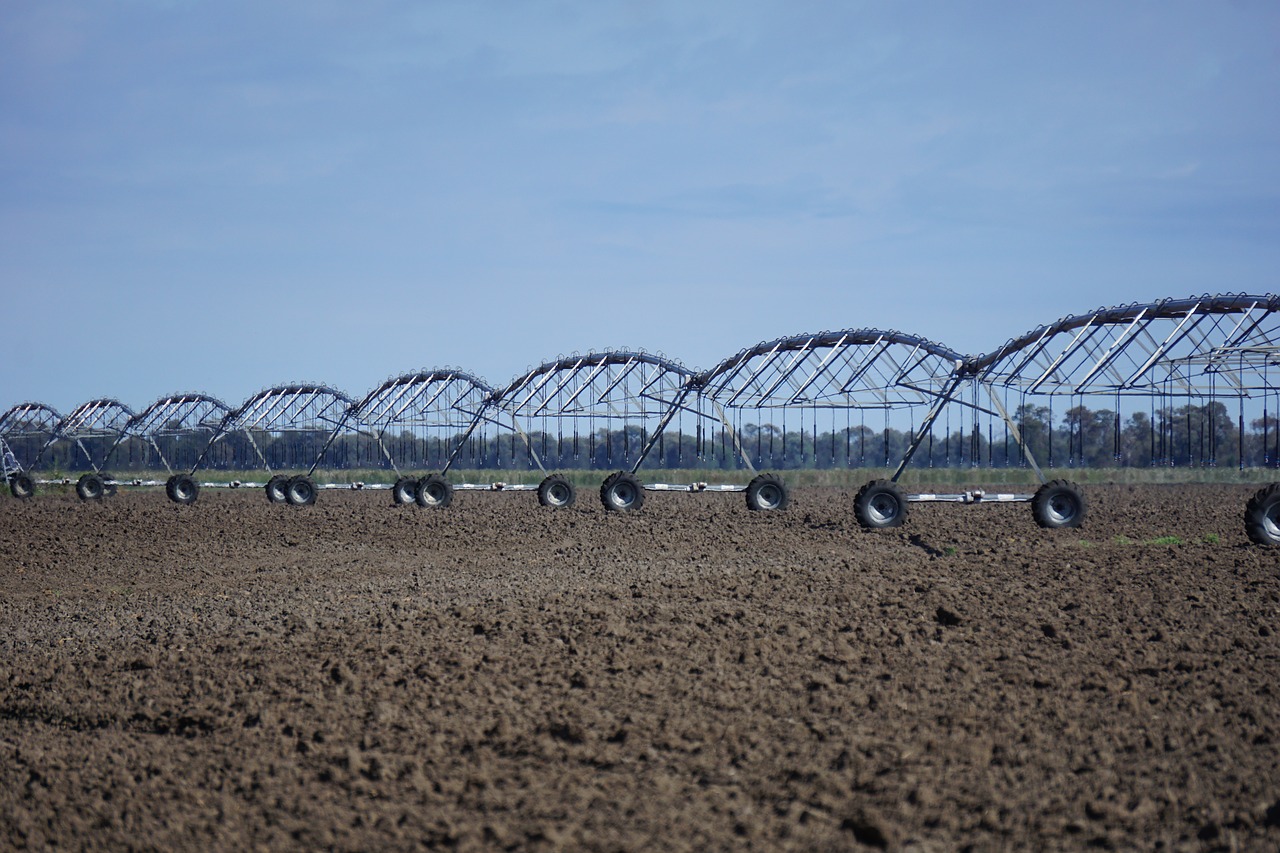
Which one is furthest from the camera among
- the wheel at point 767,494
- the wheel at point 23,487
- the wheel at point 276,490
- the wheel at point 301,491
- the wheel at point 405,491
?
the wheel at point 23,487

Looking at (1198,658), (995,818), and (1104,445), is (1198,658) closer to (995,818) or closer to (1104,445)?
(995,818)

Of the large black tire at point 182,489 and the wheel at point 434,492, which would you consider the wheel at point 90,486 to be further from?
the wheel at point 434,492

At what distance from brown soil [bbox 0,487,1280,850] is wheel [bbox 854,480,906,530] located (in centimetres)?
628

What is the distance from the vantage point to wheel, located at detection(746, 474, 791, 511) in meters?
24.1

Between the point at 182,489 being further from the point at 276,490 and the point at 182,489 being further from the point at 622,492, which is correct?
the point at 622,492

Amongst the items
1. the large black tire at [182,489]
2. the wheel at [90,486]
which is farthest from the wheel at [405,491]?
the wheel at [90,486]

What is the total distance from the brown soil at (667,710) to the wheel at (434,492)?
16.6 metres

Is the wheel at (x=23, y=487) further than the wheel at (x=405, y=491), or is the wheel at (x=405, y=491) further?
the wheel at (x=23, y=487)

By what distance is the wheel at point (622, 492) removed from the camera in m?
25.8

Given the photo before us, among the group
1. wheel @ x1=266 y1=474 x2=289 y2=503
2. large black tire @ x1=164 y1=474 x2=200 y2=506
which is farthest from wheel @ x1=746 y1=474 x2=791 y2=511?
large black tire @ x1=164 y1=474 x2=200 y2=506

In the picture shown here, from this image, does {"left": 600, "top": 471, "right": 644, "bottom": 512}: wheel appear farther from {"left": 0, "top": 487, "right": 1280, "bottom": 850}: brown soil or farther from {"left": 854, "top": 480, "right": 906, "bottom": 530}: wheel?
{"left": 0, "top": 487, "right": 1280, "bottom": 850}: brown soil

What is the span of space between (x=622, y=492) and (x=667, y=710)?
19.6 metres

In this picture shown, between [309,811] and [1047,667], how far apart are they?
15.3ft

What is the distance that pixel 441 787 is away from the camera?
5.24m
